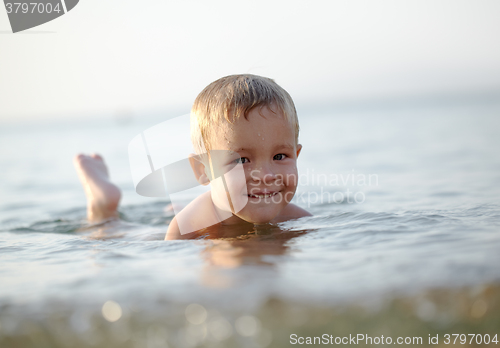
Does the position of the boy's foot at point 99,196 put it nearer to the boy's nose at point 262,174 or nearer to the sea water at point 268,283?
the sea water at point 268,283

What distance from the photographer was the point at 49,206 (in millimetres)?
4738

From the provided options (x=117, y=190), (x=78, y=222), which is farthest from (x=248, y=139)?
(x=78, y=222)

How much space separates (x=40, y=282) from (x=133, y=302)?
1.70 ft

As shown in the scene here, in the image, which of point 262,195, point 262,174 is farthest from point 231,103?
point 262,195

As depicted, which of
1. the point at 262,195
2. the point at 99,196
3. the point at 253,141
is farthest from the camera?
the point at 99,196

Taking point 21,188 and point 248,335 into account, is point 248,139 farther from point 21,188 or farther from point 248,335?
point 21,188

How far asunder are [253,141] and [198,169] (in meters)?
0.59

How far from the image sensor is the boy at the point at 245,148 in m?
2.48

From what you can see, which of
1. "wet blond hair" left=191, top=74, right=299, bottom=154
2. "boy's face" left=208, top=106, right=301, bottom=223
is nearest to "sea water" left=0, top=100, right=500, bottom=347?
"boy's face" left=208, top=106, right=301, bottom=223

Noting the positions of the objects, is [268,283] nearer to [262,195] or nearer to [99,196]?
[262,195]

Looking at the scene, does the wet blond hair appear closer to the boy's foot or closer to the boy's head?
the boy's head

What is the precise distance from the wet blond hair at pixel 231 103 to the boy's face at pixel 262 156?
0.17 feet

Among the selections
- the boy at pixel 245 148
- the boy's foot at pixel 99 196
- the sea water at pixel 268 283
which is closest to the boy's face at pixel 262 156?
the boy at pixel 245 148

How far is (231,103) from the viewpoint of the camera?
258 centimetres
